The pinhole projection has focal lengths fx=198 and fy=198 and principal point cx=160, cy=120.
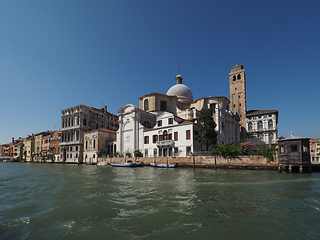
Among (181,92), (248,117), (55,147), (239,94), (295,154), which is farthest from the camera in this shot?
(55,147)

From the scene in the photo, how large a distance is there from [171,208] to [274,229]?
3.28 m

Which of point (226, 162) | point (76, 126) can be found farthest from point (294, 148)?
point (76, 126)

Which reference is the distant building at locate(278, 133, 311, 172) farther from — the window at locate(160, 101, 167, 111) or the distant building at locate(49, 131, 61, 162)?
the distant building at locate(49, 131, 61, 162)

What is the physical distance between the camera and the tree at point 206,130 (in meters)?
30.5

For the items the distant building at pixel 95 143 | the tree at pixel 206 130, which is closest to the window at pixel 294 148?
the tree at pixel 206 130

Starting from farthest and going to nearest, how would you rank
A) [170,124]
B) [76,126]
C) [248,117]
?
[76,126] → [248,117] → [170,124]

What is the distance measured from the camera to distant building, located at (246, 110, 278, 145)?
4188cm

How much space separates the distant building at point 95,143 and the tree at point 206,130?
23804 millimetres

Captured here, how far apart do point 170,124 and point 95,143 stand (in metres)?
21.1

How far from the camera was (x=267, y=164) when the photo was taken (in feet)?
73.9

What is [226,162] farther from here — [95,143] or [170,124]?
[95,143]

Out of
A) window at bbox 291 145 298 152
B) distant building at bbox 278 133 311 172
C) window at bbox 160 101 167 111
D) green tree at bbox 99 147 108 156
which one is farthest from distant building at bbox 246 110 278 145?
green tree at bbox 99 147 108 156

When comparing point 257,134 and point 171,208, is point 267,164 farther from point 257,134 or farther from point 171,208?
point 257,134

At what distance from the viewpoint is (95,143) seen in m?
47.0
